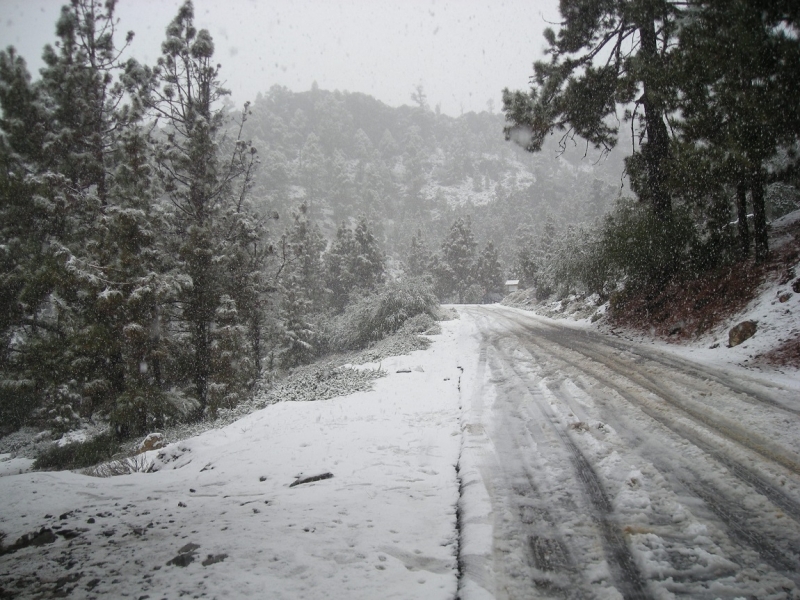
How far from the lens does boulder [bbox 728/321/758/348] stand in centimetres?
748

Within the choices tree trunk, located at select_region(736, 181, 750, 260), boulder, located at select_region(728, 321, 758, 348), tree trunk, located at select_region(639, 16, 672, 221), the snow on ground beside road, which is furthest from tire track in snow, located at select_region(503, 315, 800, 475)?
tree trunk, located at select_region(639, 16, 672, 221)

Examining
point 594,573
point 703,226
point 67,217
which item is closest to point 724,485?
point 594,573

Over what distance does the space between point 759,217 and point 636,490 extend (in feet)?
30.0

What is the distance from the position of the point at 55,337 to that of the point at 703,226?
65.4 ft

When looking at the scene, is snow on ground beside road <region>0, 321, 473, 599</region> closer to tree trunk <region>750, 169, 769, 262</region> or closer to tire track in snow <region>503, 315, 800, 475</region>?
tire track in snow <region>503, 315, 800, 475</region>

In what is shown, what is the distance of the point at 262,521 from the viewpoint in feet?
10.7

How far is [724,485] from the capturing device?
324 cm

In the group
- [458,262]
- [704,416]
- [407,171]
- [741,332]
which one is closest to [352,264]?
[458,262]

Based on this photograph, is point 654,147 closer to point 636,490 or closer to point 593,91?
point 593,91

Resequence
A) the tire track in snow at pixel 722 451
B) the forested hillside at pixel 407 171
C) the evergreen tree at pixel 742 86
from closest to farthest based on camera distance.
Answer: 1. the tire track in snow at pixel 722 451
2. the evergreen tree at pixel 742 86
3. the forested hillside at pixel 407 171

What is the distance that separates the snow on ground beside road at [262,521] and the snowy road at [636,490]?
1.30ft

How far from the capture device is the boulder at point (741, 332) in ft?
24.5

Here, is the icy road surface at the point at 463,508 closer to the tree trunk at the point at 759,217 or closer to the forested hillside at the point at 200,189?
the tree trunk at the point at 759,217

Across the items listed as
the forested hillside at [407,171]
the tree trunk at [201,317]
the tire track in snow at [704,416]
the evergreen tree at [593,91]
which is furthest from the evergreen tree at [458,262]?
the tire track in snow at [704,416]
